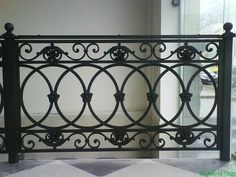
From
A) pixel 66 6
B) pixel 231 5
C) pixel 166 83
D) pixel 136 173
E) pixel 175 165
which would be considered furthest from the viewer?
pixel 66 6

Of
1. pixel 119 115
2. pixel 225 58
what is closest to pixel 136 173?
pixel 225 58

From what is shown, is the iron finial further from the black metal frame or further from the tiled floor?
the tiled floor

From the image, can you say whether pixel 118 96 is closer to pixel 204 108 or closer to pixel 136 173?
pixel 136 173

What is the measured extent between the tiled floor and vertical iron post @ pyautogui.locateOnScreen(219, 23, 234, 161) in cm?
13

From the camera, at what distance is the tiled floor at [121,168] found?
64.9 inches

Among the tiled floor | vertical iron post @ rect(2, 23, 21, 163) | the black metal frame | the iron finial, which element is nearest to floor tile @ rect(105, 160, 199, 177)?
the tiled floor

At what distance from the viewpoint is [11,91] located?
1727 mm

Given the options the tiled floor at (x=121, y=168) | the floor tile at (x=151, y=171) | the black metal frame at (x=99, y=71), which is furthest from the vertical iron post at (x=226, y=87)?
the floor tile at (x=151, y=171)

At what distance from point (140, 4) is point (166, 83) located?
42.0 inches

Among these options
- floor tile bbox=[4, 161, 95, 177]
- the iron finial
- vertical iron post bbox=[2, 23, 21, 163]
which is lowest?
floor tile bbox=[4, 161, 95, 177]

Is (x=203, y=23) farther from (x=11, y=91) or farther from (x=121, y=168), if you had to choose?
(x=11, y=91)

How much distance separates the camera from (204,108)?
2982mm

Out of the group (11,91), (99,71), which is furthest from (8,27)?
(99,71)

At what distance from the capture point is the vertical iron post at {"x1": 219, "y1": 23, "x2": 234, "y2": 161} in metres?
1.73
